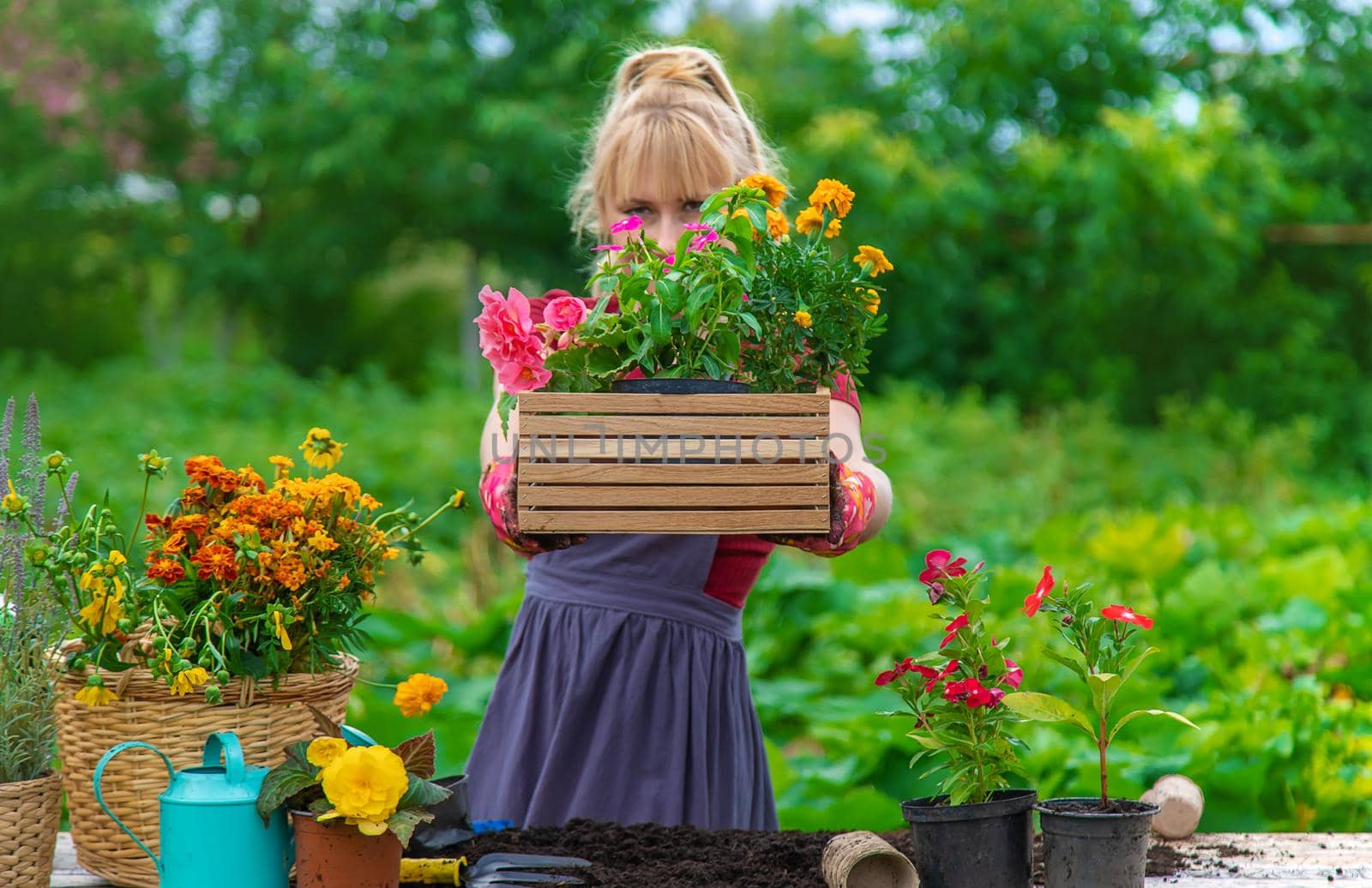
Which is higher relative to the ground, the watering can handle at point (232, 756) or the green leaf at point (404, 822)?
the watering can handle at point (232, 756)

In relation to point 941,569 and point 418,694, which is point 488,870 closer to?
point 418,694

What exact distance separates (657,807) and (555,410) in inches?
33.6

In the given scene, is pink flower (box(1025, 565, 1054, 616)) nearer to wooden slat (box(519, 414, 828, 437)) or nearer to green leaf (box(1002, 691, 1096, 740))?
green leaf (box(1002, 691, 1096, 740))

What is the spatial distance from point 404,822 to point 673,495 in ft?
1.42

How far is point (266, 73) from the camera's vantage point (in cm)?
927

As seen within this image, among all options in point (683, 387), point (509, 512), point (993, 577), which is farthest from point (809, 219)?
point (993, 577)

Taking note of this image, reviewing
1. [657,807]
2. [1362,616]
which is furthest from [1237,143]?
[657,807]

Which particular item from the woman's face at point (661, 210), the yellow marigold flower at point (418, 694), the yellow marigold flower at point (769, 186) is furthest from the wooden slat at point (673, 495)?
the woman's face at point (661, 210)

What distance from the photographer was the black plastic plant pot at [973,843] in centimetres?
131

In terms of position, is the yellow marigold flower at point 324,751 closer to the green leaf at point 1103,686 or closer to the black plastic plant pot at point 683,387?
the black plastic plant pot at point 683,387

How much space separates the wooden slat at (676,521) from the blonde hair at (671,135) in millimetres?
647

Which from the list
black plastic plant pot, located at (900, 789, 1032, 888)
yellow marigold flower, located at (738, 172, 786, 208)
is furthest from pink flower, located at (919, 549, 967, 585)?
yellow marigold flower, located at (738, 172, 786, 208)

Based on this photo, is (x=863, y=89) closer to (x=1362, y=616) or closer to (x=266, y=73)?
(x=266, y=73)

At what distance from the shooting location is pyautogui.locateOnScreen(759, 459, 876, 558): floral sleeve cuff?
1434 millimetres
